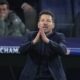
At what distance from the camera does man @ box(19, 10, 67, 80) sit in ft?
12.8

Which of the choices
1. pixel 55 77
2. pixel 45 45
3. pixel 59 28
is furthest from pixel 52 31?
pixel 59 28

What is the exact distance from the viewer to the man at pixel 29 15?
544 centimetres

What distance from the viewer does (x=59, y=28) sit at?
17.8ft

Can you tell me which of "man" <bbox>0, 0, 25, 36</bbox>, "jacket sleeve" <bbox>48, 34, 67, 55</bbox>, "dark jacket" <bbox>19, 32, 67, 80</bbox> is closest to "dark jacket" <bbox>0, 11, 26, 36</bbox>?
"man" <bbox>0, 0, 25, 36</bbox>

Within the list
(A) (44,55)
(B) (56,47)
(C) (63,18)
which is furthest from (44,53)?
(C) (63,18)

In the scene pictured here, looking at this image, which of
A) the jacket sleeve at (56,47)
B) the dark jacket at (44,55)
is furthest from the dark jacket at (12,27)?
the jacket sleeve at (56,47)

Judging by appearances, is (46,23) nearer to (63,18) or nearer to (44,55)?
(44,55)

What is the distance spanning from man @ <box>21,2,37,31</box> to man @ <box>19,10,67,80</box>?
4.67 feet

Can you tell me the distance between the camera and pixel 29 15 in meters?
5.51

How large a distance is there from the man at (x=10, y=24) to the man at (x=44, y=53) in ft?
4.78

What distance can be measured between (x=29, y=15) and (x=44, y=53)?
164 cm

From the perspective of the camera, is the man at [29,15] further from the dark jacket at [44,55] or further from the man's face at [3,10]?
the dark jacket at [44,55]

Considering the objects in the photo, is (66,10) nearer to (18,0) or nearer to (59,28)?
(59,28)

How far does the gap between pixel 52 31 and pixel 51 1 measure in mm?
1476
